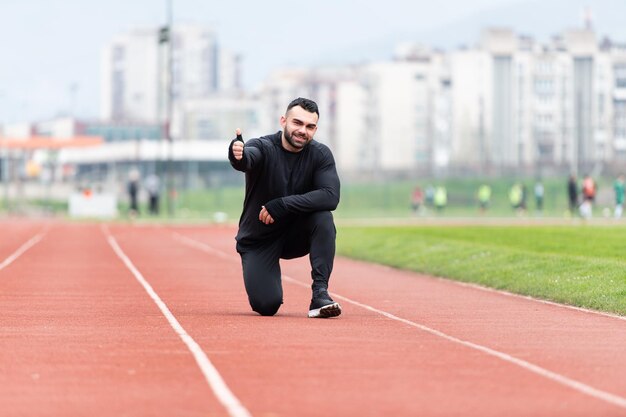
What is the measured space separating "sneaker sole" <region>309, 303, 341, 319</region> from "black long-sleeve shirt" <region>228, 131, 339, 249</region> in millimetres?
914

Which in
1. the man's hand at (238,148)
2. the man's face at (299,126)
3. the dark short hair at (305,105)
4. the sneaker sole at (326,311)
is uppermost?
the dark short hair at (305,105)

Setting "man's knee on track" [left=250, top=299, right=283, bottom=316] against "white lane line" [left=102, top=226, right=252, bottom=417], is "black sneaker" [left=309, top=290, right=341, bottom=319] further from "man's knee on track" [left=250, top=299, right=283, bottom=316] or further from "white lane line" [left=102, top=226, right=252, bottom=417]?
"white lane line" [left=102, top=226, right=252, bottom=417]

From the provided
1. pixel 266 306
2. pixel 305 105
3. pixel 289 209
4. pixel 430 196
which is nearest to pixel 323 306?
pixel 266 306

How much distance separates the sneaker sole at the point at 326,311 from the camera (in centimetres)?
1731

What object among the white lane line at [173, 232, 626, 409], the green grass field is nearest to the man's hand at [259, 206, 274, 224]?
the white lane line at [173, 232, 626, 409]

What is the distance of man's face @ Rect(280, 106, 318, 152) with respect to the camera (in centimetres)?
1722

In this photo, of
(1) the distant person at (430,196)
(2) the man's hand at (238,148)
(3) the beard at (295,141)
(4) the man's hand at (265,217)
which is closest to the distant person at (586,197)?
(1) the distant person at (430,196)

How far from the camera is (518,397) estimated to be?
1087cm

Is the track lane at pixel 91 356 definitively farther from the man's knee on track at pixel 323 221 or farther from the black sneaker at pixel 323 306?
the man's knee on track at pixel 323 221

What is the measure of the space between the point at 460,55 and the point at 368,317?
560 feet

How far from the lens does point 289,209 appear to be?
17297 mm

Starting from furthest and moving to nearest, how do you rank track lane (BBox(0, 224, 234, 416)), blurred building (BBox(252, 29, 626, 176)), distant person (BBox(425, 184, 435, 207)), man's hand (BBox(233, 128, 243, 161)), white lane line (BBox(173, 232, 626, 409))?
blurred building (BBox(252, 29, 626, 176)) < distant person (BBox(425, 184, 435, 207)) < man's hand (BBox(233, 128, 243, 161)) < white lane line (BBox(173, 232, 626, 409)) < track lane (BBox(0, 224, 234, 416))

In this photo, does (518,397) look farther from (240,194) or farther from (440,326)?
(240,194)

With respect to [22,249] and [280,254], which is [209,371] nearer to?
[280,254]
